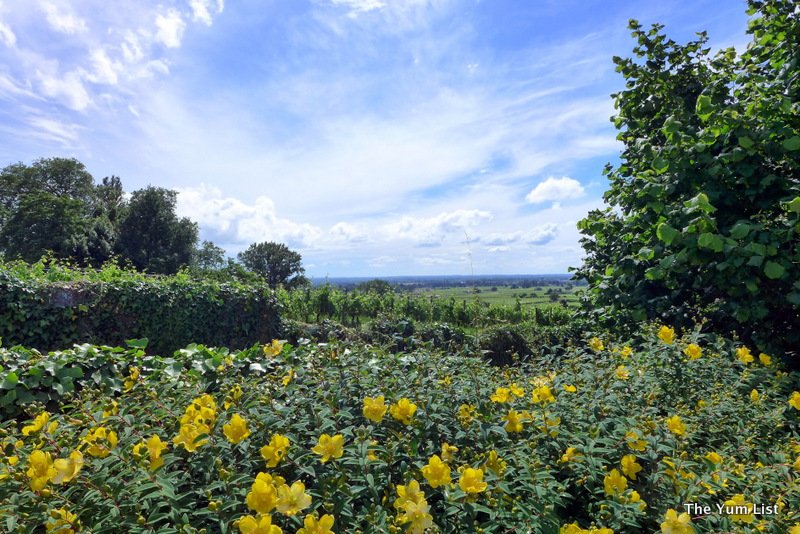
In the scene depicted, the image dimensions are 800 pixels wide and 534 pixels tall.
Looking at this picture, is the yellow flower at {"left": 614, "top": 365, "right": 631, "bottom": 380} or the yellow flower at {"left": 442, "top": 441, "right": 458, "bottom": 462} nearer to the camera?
the yellow flower at {"left": 442, "top": 441, "right": 458, "bottom": 462}

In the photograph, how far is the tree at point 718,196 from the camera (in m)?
3.14

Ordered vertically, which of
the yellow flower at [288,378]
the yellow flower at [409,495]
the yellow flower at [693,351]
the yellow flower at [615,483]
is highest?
the yellow flower at [693,351]

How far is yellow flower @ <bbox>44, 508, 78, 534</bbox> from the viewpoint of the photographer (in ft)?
4.25

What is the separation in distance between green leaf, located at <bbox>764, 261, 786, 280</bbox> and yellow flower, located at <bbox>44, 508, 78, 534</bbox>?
3.86 meters

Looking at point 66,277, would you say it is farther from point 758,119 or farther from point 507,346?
point 758,119

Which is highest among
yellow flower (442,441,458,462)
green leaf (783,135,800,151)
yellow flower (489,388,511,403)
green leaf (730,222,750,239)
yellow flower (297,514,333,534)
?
green leaf (783,135,800,151)

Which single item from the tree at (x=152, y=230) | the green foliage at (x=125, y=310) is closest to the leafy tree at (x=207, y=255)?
the tree at (x=152, y=230)

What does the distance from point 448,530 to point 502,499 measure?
0.21 metres

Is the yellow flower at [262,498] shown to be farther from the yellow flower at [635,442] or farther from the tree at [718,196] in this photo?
the tree at [718,196]

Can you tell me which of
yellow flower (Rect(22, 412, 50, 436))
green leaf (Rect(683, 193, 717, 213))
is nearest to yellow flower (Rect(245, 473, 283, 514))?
yellow flower (Rect(22, 412, 50, 436))

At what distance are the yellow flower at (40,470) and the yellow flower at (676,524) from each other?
200 centimetres

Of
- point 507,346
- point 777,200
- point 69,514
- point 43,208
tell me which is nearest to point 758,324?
point 777,200

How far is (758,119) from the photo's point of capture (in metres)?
3.36

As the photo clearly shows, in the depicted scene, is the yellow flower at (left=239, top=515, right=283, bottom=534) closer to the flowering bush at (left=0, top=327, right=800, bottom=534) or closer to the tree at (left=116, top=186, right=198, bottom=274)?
the flowering bush at (left=0, top=327, right=800, bottom=534)
